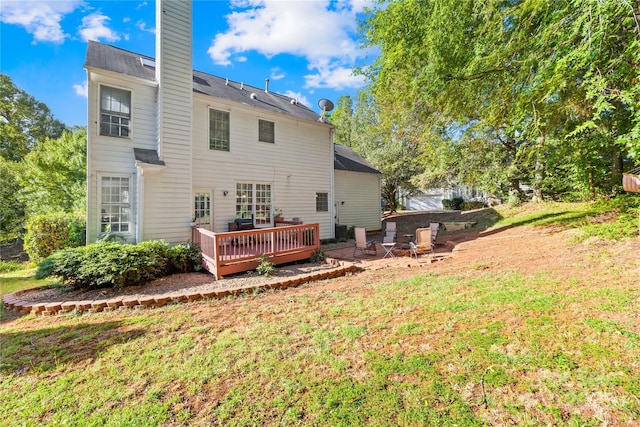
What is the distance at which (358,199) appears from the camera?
16.0m

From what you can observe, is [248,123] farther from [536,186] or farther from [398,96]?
[536,186]

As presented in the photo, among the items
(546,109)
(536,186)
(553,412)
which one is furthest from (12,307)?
(536,186)

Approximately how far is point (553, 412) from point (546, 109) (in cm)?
720

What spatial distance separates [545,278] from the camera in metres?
5.23

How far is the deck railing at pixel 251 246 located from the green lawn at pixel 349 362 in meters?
1.95

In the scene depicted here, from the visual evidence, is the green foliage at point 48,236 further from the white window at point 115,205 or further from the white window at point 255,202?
the white window at point 255,202

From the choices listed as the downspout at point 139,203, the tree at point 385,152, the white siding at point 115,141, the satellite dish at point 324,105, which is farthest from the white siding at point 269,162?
the tree at point 385,152

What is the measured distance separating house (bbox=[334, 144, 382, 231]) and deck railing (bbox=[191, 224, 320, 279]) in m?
6.65

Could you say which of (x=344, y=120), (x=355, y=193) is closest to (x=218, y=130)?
(x=355, y=193)

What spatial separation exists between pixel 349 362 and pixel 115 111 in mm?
9256

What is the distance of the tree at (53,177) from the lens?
14469mm

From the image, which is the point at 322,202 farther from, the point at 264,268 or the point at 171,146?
the point at 171,146

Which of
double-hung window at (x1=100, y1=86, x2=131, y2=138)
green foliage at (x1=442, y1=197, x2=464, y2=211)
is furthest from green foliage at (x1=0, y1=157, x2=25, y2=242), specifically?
green foliage at (x1=442, y1=197, x2=464, y2=211)

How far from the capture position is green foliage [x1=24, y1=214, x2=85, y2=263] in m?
8.74
